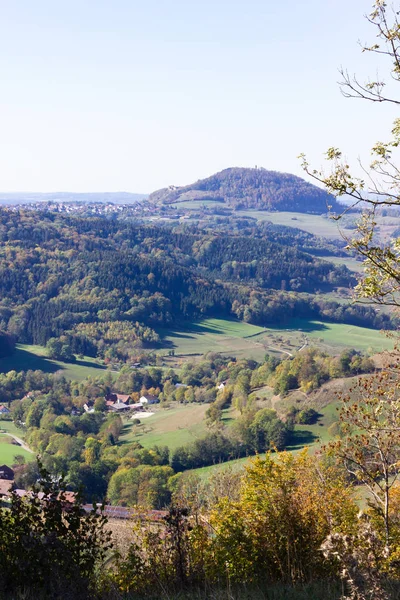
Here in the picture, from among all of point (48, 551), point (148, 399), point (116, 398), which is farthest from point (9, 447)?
point (48, 551)

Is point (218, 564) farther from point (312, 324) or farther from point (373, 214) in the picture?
point (312, 324)

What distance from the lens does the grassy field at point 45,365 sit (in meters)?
96.3

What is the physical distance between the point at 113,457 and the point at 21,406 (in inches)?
1051

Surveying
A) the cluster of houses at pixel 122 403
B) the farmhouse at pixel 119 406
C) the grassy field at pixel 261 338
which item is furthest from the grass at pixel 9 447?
the grassy field at pixel 261 338

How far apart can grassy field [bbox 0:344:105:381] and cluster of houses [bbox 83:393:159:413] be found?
482 inches

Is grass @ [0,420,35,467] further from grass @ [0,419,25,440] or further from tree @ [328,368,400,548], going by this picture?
tree @ [328,368,400,548]

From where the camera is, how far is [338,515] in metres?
13.2

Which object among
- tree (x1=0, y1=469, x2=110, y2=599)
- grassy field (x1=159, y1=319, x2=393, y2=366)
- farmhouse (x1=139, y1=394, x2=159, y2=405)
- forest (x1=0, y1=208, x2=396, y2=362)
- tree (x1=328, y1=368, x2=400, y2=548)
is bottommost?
farmhouse (x1=139, y1=394, x2=159, y2=405)

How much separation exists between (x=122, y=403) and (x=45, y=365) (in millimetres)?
23216

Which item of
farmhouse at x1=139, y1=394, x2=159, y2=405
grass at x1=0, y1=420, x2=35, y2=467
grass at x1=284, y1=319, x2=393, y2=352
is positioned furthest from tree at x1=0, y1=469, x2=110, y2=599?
grass at x1=284, y1=319, x2=393, y2=352

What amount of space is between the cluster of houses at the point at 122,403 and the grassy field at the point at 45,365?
40.1 ft

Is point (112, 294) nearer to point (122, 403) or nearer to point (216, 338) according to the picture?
point (216, 338)

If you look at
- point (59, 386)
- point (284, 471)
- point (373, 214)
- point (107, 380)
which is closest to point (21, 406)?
point (59, 386)

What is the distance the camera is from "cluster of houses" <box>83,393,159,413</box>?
79.3 metres
